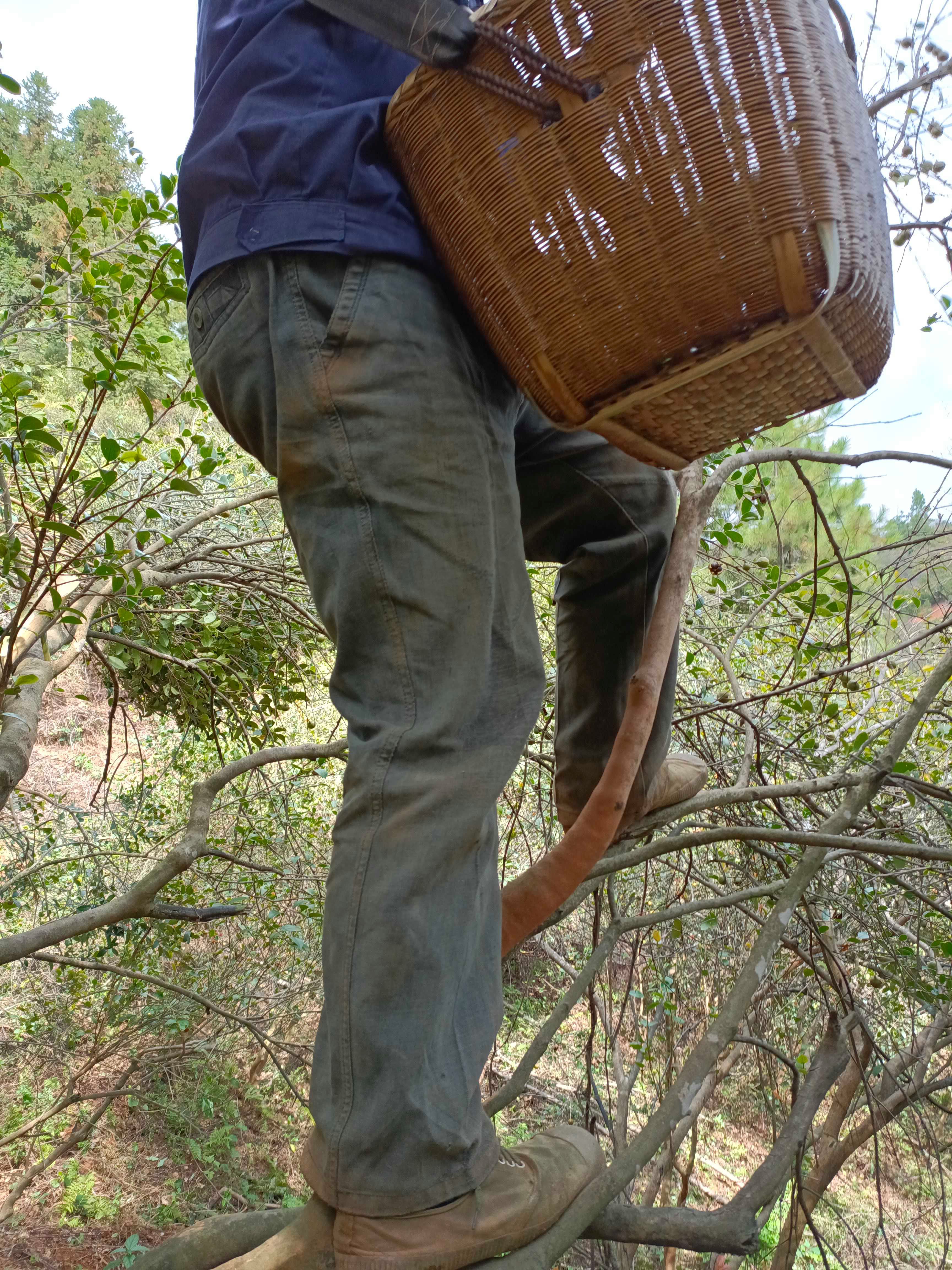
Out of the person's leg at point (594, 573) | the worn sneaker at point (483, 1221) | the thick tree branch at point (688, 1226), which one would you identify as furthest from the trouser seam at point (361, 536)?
the thick tree branch at point (688, 1226)

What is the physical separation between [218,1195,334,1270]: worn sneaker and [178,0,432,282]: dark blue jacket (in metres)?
0.93

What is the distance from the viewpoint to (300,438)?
0.92 metres

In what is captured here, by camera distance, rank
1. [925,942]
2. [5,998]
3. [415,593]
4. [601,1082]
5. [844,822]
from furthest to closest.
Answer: [601,1082] < [5,998] < [925,942] < [844,822] < [415,593]

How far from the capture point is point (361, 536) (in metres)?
0.91

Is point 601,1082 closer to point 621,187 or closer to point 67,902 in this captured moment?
point 67,902

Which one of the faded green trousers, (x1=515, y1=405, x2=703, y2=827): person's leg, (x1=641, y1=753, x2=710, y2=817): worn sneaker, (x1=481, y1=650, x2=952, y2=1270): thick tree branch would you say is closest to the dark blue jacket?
the faded green trousers

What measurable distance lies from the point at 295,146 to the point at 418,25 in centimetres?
18

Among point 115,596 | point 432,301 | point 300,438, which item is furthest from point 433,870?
point 115,596

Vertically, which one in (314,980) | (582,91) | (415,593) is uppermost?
(582,91)

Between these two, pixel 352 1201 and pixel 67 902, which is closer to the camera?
pixel 352 1201

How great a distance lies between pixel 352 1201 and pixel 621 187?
935 millimetres

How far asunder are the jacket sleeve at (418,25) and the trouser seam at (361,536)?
0.19 meters

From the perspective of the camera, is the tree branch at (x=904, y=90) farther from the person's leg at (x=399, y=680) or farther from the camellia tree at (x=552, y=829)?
the person's leg at (x=399, y=680)

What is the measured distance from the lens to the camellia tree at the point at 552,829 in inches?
57.6
